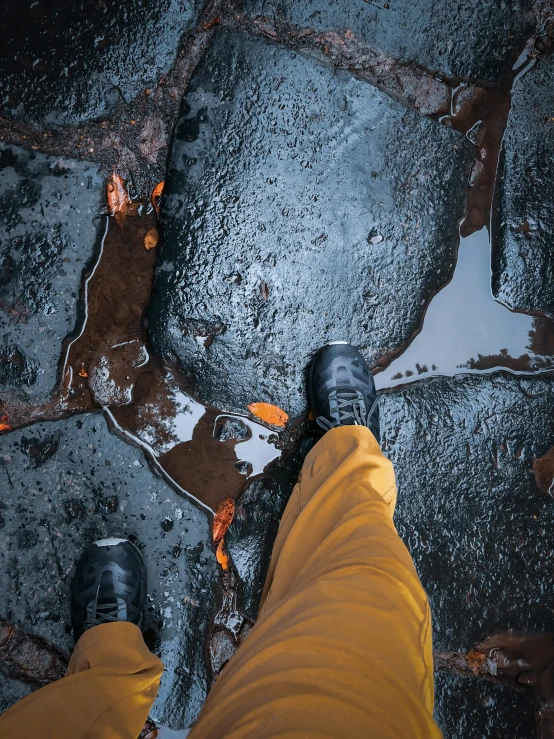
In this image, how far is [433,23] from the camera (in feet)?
6.09

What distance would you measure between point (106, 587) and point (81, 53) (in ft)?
5.72

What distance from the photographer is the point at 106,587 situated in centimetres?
161

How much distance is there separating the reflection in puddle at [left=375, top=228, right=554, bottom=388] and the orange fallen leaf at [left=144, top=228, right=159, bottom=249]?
0.90 metres

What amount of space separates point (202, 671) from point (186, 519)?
0.50 metres

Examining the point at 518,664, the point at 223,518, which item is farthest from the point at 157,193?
the point at 518,664

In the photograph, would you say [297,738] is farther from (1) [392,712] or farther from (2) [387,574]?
(2) [387,574]

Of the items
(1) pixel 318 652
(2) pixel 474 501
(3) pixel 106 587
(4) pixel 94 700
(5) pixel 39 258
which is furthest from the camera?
(2) pixel 474 501

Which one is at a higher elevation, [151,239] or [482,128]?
[482,128]

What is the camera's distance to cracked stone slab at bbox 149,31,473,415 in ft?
5.71

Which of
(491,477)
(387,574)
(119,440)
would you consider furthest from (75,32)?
(491,477)

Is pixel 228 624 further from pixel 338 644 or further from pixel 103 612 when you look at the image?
pixel 338 644

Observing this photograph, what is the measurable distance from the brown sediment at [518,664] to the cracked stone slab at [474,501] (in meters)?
0.04

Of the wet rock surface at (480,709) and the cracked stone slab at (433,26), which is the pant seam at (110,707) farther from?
the cracked stone slab at (433,26)

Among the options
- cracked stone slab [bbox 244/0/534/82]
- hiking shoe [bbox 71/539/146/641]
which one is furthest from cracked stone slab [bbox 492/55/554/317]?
hiking shoe [bbox 71/539/146/641]
